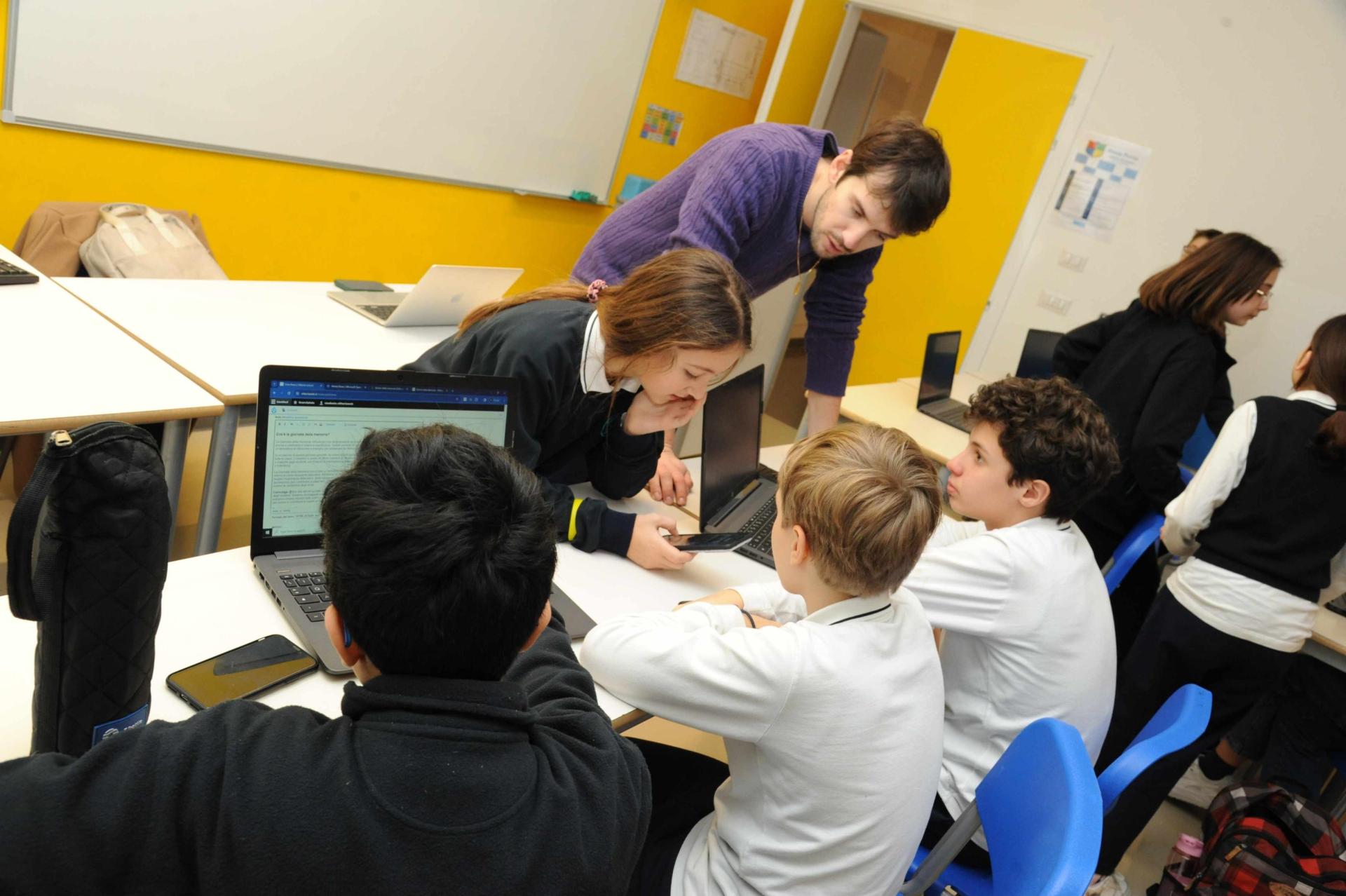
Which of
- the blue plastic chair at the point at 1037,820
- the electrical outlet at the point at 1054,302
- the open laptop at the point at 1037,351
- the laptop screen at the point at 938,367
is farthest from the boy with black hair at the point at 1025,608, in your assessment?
the electrical outlet at the point at 1054,302

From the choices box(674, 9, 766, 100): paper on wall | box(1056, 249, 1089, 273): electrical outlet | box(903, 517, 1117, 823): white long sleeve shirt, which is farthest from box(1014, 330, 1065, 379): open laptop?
box(903, 517, 1117, 823): white long sleeve shirt

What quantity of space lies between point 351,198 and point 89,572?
336 cm

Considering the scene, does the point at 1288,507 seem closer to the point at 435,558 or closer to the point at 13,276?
the point at 435,558

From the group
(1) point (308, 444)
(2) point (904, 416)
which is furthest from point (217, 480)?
(2) point (904, 416)

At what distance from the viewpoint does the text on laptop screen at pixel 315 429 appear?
4.36 feet

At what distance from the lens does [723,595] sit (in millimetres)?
1598

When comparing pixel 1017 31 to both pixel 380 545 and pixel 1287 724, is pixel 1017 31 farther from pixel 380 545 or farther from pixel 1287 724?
pixel 380 545

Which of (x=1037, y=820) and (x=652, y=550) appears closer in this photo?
(x=1037, y=820)

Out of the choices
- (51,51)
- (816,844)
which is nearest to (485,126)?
(51,51)

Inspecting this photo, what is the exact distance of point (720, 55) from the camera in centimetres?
490

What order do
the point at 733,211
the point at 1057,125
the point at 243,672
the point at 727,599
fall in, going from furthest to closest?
1. the point at 1057,125
2. the point at 733,211
3. the point at 727,599
4. the point at 243,672

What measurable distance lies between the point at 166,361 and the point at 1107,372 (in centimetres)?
262

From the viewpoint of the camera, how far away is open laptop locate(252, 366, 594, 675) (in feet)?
4.30

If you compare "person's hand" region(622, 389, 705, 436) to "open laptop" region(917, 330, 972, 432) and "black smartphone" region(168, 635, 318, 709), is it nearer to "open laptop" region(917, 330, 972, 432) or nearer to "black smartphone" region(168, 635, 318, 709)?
"black smartphone" region(168, 635, 318, 709)
